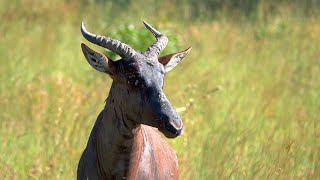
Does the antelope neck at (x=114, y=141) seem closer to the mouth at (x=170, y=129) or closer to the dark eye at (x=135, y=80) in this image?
the dark eye at (x=135, y=80)

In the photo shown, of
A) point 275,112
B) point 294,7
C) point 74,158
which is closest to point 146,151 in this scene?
point 74,158

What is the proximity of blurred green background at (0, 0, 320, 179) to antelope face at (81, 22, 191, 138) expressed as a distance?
115 cm

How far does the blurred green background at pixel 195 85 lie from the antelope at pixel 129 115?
2.73 ft

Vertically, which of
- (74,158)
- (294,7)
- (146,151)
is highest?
(146,151)

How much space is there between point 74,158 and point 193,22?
24.2 feet

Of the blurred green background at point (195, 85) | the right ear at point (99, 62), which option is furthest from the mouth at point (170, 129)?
the blurred green background at point (195, 85)

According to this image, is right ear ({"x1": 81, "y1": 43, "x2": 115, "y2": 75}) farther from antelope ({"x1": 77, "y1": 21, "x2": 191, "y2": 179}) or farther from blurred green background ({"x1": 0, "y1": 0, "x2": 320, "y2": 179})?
blurred green background ({"x1": 0, "y1": 0, "x2": 320, "y2": 179})

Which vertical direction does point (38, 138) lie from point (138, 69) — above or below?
below

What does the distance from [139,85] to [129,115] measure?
0.76 feet

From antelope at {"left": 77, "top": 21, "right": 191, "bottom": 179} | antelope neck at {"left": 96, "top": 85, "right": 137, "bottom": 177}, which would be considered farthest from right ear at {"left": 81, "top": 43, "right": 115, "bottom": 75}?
antelope neck at {"left": 96, "top": 85, "right": 137, "bottom": 177}

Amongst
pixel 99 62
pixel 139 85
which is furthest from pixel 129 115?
pixel 99 62

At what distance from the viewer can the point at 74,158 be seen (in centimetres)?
764

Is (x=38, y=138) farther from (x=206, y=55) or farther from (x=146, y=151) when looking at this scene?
(x=206, y=55)

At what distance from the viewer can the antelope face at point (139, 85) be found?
5555mm
